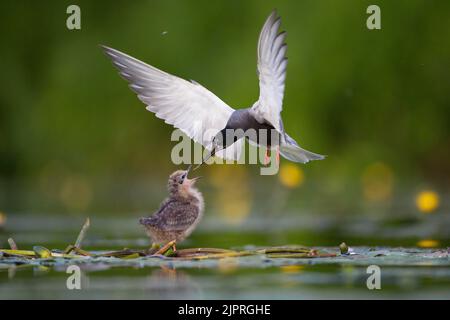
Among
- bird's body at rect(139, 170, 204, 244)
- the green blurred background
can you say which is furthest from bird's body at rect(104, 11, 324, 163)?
the green blurred background

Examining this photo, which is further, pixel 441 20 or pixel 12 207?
pixel 441 20

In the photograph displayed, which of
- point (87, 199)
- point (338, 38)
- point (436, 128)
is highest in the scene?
point (338, 38)

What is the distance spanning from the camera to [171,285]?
6898 mm

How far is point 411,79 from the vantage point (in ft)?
49.5

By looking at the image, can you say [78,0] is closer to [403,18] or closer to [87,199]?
[87,199]

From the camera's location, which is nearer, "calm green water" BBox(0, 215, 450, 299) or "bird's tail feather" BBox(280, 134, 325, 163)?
"calm green water" BBox(0, 215, 450, 299)

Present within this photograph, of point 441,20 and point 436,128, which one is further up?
point 441,20

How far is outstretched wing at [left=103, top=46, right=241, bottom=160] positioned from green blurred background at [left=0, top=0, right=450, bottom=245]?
9.27 ft

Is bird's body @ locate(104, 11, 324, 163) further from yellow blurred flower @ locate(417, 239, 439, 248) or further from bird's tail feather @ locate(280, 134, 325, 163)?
yellow blurred flower @ locate(417, 239, 439, 248)

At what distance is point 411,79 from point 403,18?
2.95 ft

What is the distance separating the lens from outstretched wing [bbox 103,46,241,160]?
29.3ft

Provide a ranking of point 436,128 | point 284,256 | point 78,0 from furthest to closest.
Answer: point 78,0
point 436,128
point 284,256
